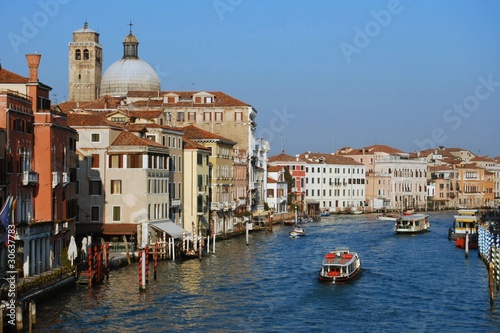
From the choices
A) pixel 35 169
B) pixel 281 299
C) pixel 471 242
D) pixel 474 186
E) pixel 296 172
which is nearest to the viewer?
pixel 35 169

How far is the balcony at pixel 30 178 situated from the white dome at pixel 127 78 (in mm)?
45141

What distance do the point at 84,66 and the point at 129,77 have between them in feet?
24.2

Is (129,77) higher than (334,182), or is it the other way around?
(129,77)

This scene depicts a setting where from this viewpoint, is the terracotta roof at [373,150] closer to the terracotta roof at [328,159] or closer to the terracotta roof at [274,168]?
the terracotta roof at [328,159]

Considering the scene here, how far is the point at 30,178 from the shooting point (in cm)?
2708

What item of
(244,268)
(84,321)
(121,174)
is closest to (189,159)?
(121,174)

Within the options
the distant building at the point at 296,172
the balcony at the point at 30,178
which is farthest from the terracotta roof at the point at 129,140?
the distant building at the point at 296,172

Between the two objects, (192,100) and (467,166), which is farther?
(467,166)

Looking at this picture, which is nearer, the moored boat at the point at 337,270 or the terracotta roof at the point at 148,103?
the moored boat at the point at 337,270

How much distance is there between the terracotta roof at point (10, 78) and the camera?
28.5m

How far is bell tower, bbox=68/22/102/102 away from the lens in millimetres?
79062

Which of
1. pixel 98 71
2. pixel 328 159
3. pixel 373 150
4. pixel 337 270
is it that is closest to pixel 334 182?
pixel 328 159

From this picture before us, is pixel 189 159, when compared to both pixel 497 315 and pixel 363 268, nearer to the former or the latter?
pixel 363 268

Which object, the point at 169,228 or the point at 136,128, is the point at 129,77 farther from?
the point at 169,228
